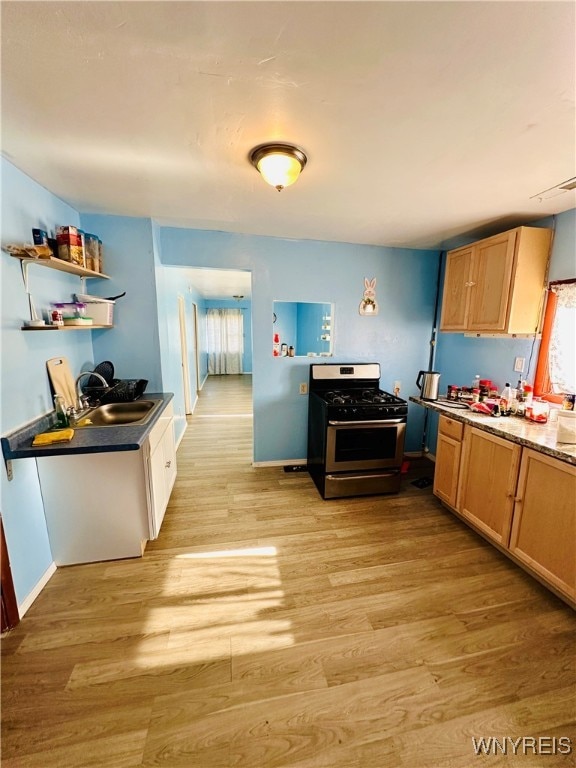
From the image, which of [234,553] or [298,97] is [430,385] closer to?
[234,553]

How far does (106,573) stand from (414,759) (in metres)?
1.76

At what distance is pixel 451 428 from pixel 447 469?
0.35 meters

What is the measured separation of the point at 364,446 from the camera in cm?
267

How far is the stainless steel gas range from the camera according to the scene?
261 cm

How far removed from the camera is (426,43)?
2.93ft

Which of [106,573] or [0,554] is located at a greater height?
[0,554]

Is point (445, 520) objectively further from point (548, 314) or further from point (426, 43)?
point (426, 43)

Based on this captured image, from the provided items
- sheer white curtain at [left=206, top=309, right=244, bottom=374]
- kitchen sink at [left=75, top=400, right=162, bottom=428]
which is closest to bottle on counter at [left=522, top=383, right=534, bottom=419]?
kitchen sink at [left=75, top=400, right=162, bottom=428]

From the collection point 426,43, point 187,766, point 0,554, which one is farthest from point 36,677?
point 426,43

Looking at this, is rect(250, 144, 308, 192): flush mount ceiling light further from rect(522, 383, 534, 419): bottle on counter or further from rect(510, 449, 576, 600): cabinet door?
rect(522, 383, 534, 419): bottle on counter

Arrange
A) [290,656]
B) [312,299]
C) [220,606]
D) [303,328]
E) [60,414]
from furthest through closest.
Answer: [303,328], [312,299], [60,414], [220,606], [290,656]

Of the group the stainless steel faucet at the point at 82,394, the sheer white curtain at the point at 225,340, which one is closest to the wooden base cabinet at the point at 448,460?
the stainless steel faucet at the point at 82,394

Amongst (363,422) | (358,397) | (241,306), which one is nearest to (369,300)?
(358,397)

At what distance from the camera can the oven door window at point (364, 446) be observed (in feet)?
8.57
